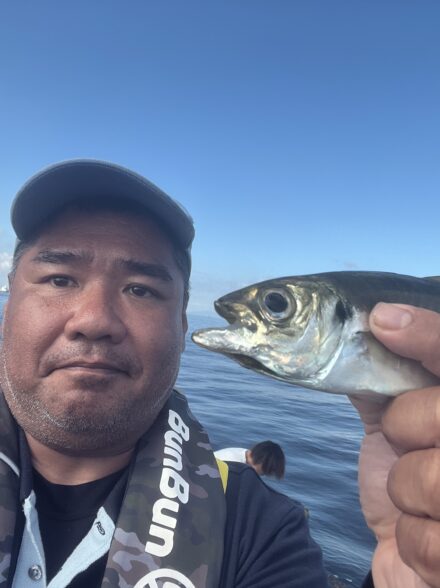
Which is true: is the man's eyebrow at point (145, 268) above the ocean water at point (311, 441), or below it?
above

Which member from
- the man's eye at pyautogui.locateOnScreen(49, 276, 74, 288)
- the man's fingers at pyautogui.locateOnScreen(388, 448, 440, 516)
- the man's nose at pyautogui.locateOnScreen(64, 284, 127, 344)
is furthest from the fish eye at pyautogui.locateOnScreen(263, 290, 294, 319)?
the man's eye at pyautogui.locateOnScreen(49, 276, 74, 288)

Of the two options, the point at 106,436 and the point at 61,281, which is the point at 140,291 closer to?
the point at 61,281

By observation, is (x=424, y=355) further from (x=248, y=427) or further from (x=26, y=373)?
(x=248, y=427)

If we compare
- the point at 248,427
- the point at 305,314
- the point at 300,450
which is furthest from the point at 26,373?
the point at 248,427

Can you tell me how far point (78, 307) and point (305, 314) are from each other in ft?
5.23

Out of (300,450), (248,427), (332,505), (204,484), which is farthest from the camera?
(248,427)

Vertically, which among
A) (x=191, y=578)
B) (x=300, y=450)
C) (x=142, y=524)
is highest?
(x=142, y=524)

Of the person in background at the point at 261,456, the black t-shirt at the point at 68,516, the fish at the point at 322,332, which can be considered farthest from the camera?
the person in background at the point at 261,456

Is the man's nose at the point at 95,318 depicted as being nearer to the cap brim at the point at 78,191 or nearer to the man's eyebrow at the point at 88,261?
the man's eyebrow at the point at 88,261

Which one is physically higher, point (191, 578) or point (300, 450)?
point (191, 578)

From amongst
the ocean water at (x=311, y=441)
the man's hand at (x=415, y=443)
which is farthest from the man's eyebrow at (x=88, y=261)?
the ocean water at (x=311, y=441)

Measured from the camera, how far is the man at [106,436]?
2818 mm

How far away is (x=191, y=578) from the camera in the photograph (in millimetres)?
2711

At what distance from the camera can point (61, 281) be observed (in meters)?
3.23
